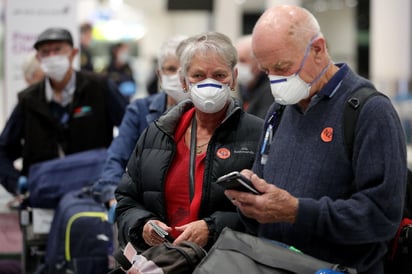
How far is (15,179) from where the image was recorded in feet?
20.1

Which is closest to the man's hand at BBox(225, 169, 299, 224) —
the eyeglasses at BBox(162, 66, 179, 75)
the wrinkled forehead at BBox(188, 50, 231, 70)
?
the wrinkled forehead at BBox(188, 50, 231, 70)

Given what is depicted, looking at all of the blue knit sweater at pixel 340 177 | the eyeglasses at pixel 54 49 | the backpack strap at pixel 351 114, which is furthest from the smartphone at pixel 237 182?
the eyeglasses at pixel 54 49

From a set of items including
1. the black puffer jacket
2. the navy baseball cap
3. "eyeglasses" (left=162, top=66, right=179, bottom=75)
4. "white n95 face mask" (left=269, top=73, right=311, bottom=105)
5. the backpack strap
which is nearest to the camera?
the backpack strap

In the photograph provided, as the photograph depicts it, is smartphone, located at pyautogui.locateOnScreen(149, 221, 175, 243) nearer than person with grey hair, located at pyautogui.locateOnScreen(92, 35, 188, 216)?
Yes

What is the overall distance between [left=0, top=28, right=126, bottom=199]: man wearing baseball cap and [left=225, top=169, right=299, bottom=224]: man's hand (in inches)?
124

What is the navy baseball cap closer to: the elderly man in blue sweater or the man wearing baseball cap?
the man wearing baseball cap

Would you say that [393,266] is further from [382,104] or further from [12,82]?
[12,82]

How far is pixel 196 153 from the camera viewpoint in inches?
150

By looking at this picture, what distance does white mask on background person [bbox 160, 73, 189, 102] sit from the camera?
489cm

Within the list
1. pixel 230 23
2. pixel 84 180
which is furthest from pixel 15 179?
pixel 230 23

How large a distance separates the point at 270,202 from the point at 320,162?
0.88 feet

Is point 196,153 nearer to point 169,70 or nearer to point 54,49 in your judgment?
point 169,70

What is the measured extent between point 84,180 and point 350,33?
110 feet

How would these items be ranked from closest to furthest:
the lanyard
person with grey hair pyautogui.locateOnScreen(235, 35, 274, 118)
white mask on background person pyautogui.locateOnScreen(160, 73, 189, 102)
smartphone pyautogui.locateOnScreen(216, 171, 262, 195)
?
1. smartphone pyautogui.locateOnScreen(216, 171, 262, 195)
2. the lanyard
3. white mask on background person pyautogui.locateOnScreen(160, 73, 189, 102)
4. person with grey hair pyautogui.locateOnScreen(235, 35, 274, 118)
